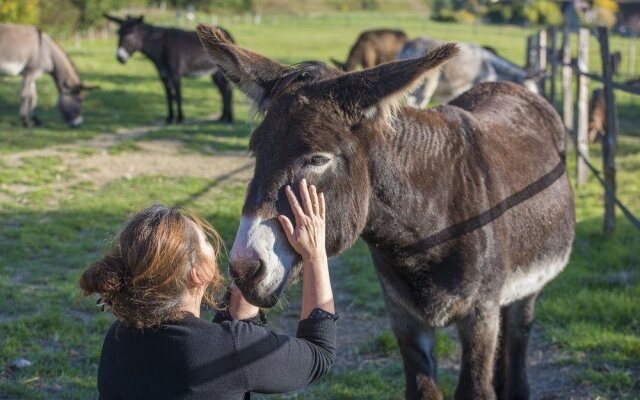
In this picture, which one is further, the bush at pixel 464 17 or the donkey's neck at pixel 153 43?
the bush at pixel 464 17

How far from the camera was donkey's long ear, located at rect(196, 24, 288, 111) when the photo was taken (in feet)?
9.70

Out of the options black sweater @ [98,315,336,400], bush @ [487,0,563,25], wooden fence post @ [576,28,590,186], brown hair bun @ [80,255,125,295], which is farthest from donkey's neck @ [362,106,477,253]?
bush @ [487,0,563,25]

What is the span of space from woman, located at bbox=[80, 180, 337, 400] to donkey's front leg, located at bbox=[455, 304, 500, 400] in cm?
132

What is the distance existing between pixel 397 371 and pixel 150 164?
24.1 feet

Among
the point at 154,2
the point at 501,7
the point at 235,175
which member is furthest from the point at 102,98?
the point at 501,7

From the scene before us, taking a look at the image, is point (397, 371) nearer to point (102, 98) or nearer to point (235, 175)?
point (235, 175)

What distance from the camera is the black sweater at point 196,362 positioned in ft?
7.16

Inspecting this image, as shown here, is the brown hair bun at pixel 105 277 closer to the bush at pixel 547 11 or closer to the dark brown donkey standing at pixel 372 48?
the dark brown donkey standing at pixel 372 48

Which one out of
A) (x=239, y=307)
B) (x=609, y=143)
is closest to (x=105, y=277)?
(x=239, y=307)

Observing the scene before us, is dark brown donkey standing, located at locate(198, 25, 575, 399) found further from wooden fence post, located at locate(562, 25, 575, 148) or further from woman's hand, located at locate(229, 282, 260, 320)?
wooden fence post, located at locate(562, 25, 575, 148)

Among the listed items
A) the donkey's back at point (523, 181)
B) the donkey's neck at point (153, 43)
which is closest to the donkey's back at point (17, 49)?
the donkey's neck at point (153, 43)

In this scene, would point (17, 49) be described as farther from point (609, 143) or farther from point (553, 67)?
point (609, 143)

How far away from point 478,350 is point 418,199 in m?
0.78

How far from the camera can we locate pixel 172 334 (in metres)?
2.20
